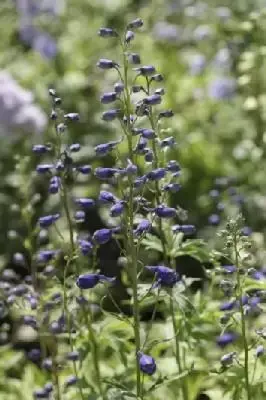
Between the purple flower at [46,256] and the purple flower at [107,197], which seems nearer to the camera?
the purple flower at [107,197]

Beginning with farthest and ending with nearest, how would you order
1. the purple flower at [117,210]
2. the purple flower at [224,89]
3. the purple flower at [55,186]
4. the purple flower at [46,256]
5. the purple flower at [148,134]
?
the purple flower at [224,89] < the purple flower at [46,256] < the purple flower at [55,186] < the purple flower at [148,134] < the purple flower at [117,210]

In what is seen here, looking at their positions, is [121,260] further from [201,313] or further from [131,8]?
[131,8]

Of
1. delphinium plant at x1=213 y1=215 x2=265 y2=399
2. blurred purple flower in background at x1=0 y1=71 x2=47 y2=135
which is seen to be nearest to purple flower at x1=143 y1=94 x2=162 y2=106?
delphinium plant at x1=213 y1=215 x2=265 y2=399

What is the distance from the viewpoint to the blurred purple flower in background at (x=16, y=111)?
553 centimetres

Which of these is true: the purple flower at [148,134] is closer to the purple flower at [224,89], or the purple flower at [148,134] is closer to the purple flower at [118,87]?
the purple flower at [118,87]

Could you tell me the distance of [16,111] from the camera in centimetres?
558

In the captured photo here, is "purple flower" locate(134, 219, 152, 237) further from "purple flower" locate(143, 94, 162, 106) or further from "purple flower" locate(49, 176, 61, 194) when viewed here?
"purple flower" locate(49, 176, 61, 194)

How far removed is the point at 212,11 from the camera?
6.14m

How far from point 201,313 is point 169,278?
70cm

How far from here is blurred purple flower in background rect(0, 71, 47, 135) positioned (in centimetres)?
553

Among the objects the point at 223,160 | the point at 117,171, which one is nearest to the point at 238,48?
the point at 223,160

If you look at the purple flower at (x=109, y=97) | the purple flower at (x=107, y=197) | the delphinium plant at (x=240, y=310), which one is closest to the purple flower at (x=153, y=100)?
the purple flower at (x=109, y=97)

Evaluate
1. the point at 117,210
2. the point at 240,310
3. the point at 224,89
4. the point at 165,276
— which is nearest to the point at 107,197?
the point at 117,210

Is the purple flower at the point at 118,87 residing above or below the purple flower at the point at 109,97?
above
